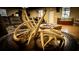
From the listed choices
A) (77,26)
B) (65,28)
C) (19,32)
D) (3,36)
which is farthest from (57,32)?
(3,36)

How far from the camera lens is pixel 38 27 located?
11.4 ft

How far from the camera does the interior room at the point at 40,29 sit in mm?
3453

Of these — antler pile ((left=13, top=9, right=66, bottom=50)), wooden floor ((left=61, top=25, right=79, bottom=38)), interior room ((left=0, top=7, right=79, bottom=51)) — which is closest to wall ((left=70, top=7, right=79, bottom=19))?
interior room ((left=0, top=7, right=79, bottom=51))

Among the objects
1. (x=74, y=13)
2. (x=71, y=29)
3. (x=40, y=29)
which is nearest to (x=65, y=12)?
(x=74, y=13)

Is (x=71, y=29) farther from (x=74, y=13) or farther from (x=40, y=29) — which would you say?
(x=40, y=29)

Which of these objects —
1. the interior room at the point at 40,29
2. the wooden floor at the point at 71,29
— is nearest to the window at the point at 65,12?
the interior room at the point at 40,29

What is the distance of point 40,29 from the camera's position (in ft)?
11.4

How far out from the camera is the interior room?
3453 millimetres
